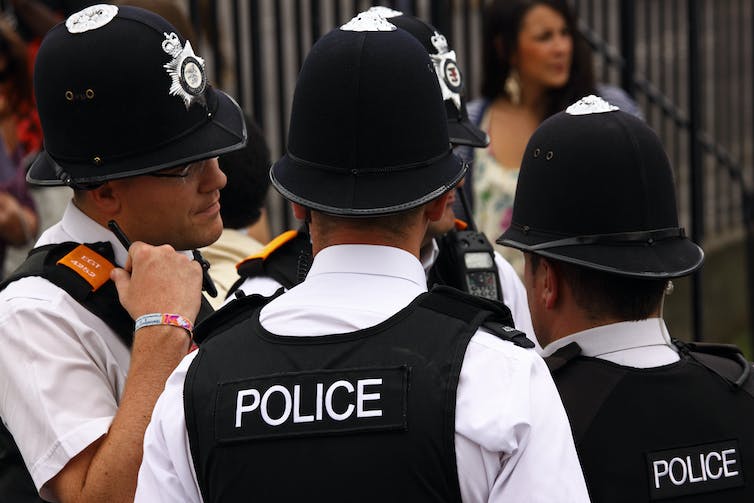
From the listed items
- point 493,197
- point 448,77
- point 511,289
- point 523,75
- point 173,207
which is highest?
point 448,77

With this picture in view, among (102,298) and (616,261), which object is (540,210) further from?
(102,298)

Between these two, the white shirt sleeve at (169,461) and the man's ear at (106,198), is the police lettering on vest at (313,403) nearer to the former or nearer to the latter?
the white shirt sleeve at (169,461)

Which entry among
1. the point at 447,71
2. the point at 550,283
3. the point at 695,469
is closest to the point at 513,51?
the point at 447,71

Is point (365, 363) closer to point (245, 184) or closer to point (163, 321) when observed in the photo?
point (163, 321)

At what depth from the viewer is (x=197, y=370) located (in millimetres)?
2057

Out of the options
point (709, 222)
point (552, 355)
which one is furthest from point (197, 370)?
point (709, 222)

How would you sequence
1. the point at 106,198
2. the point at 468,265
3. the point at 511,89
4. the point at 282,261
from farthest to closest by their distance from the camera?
the point at 511,89, the point at 468,265, the point at 282,261, the point at 106,198

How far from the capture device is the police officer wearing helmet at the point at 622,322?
224 centimetres

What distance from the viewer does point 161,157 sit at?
2574mm

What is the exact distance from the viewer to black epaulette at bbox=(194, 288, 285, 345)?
2158 mm

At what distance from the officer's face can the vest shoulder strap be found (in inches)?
4.7

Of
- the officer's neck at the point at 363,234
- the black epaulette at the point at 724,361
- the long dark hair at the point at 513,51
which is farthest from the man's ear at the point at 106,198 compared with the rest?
the long dark hair at the point at 513,51

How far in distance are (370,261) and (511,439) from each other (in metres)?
0.41

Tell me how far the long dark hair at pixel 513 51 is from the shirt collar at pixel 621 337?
8.94ft
